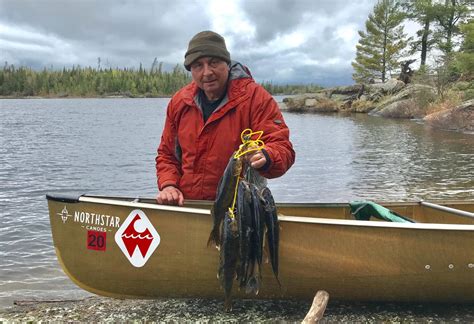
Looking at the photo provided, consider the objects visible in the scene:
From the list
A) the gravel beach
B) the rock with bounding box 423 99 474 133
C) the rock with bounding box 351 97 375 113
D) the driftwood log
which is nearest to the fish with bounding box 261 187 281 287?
the driftwood log

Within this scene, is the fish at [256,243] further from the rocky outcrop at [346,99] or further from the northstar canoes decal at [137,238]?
the rocky outcrop at [346,99]

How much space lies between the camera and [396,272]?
4.44 meters

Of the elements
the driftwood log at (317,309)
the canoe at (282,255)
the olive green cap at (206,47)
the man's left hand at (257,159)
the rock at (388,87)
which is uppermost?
the rock at (388,87)

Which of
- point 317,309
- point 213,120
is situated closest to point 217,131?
point 213,120

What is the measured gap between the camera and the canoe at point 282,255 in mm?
4309

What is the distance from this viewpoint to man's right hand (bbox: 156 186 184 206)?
4.72m

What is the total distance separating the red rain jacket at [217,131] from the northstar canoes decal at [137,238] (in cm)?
54

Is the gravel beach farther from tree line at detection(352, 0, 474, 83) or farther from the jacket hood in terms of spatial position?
tree line at detection(352, 0, 474, 83)

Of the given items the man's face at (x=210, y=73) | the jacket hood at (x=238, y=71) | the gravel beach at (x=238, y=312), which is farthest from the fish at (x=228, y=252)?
the jacket hood at (x=238, y=71)

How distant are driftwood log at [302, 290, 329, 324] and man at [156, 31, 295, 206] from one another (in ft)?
3.65

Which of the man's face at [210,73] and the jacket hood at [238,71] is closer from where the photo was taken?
the man's face at [210,73]

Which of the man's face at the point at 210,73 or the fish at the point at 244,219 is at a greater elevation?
the man's face at the point at 210,73

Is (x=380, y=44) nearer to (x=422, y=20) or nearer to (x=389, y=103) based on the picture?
(x=422, y=20)

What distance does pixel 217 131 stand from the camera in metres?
4.52
